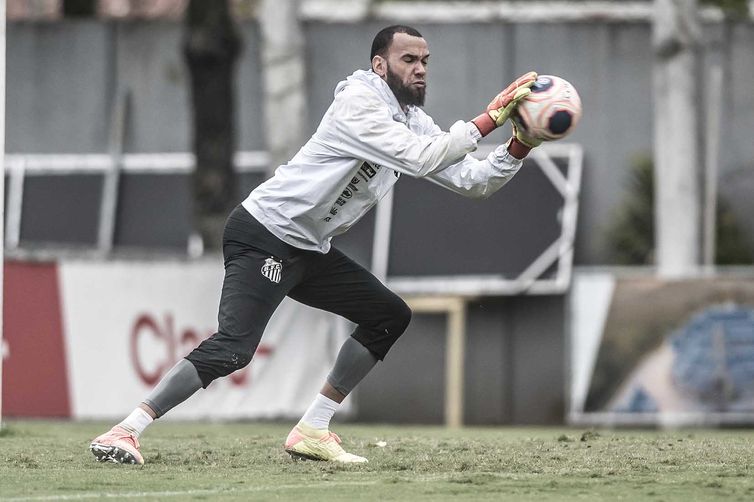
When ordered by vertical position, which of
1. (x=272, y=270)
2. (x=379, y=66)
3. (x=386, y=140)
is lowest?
(x=272, y=270)

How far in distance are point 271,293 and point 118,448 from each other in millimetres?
1099

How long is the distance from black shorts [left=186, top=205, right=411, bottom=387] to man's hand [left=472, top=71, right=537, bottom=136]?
115 cm

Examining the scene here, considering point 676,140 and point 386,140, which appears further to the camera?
point 676,140

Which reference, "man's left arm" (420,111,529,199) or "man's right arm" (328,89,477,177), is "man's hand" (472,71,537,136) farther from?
"man's left arm" (420,111,529,199)

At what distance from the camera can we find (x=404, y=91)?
8.82 m

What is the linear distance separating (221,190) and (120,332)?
384 centimetres

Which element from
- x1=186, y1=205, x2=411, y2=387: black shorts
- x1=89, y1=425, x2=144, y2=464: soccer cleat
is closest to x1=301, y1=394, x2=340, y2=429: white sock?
x1=186, y1=205, x2=411, y2=387: black shorts

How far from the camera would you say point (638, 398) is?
709 inches

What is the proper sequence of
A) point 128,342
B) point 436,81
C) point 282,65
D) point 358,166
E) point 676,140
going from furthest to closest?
point 436,81, point 282,65, point 676,140, point 128,342, point 358,166

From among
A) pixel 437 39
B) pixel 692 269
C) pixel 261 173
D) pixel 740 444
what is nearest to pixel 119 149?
pixel 261 173

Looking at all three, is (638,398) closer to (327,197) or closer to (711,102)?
(711,102)

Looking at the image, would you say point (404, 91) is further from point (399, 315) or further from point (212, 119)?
point (212, 119)

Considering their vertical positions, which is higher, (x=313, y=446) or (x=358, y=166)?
(x=358, y=166)

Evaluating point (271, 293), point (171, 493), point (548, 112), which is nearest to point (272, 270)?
point (271, 293)
